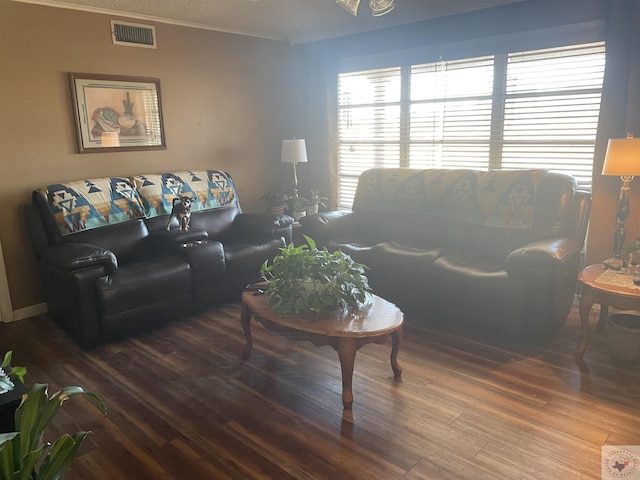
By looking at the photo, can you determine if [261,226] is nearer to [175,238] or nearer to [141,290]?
[175,238]

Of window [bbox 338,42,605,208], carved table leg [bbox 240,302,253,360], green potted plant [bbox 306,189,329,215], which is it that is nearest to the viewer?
carved table leg [bbox 240,302,253,360]

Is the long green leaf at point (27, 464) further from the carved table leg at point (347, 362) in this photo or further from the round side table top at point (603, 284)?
the round side table top at point (603, 284)

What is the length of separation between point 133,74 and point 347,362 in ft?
10.6

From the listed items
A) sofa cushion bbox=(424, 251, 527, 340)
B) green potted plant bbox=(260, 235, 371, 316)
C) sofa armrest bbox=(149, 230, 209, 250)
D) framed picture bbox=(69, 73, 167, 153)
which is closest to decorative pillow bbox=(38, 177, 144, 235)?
sofa armrest bbox=(149, 230, 209, 250)

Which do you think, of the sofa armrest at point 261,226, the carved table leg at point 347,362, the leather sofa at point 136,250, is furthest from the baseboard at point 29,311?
the carved table leg at point 347,362

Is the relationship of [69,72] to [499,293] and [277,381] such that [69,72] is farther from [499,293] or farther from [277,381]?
[499,293]

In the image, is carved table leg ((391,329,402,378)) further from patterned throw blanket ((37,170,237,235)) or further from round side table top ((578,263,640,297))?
patterned throw blanket ((37,170,237,235))

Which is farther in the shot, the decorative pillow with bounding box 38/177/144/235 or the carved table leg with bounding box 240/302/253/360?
the decorative pillow with bounding box 38/177/144/235

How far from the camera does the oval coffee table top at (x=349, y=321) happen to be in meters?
2.45

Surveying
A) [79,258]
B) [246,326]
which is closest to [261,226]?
[246,326]

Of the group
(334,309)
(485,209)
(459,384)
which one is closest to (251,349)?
(334,309)

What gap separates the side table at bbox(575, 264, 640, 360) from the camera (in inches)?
107

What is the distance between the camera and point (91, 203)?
12.3ft

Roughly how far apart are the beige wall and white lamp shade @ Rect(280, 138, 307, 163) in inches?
17.3
